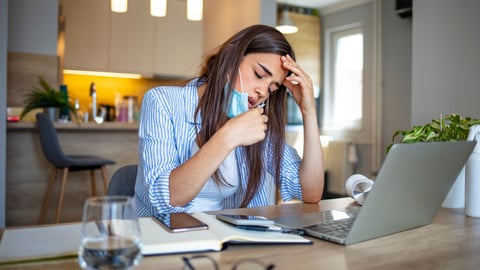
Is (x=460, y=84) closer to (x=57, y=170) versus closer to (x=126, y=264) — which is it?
(x=126, y=264)

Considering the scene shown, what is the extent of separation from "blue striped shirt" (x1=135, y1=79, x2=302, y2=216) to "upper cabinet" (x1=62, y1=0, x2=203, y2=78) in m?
3.61

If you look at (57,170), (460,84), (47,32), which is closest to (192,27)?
(47,32)

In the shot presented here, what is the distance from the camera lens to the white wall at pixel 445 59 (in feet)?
5.96

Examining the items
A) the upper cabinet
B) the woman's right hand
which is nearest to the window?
the upper cabinet

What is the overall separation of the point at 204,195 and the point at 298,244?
577 mm

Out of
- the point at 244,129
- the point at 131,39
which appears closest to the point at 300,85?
the point at 244,129

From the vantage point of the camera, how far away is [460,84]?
6.10 feet

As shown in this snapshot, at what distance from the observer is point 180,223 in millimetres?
841

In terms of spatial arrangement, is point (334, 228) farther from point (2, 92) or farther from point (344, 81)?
point (344, 81)

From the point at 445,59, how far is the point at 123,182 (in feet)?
4.80

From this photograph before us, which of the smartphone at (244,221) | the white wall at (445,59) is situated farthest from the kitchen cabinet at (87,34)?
the smartphone at (244,221)

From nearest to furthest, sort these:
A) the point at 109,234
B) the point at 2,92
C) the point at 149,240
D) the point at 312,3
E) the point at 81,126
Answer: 1. the point at 109,234
2. the point at 149,240
3. the point at 2,92
4. the point at 81,126
5. the point at 312,3

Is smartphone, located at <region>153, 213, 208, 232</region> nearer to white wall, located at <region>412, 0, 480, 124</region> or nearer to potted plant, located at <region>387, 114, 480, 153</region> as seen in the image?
potted plant, located at <region>387, 114, 480, 153</region>

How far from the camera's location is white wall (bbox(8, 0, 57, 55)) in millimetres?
3955
